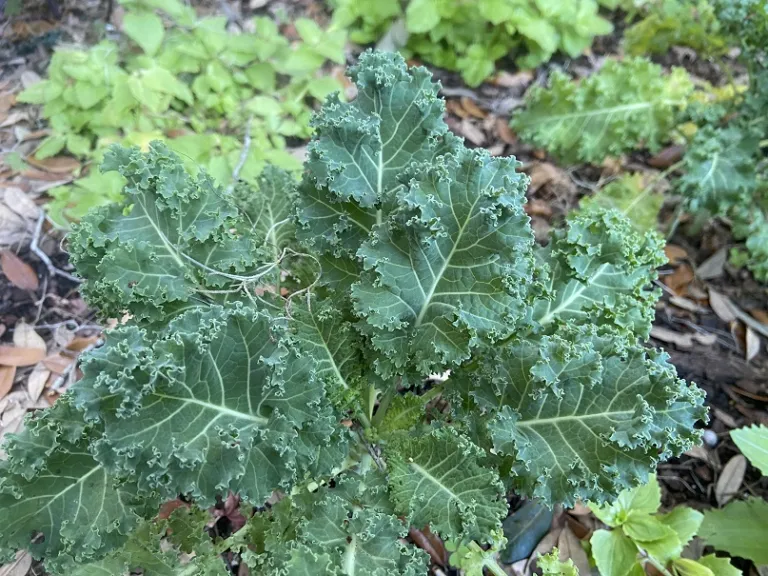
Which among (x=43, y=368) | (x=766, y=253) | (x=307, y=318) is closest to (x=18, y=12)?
(x=43, y=368)

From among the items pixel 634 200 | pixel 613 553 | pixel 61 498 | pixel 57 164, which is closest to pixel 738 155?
pixel 634 200

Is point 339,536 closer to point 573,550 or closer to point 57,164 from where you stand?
point 573,550

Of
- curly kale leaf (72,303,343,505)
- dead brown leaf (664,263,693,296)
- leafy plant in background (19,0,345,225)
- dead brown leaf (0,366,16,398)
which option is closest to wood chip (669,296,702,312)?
dead brown leaf (664,263,693,296)

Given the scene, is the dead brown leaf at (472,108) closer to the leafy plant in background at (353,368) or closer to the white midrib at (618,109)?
the white midrib at (618,109)

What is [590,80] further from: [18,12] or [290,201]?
[18,12]

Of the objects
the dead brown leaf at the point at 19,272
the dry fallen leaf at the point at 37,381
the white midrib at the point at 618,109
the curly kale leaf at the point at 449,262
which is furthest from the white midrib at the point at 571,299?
the dead brown leaf at the point at 19,272
